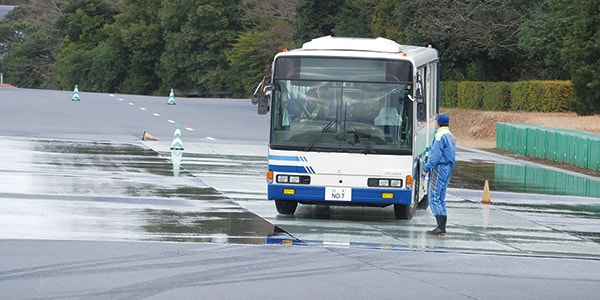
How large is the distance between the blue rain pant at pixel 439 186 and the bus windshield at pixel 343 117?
1.33 metres

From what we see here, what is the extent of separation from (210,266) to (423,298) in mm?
2733

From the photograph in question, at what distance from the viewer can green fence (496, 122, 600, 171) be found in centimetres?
3173

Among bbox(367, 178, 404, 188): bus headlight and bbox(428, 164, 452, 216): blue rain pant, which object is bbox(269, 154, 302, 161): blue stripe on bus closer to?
bbox(367, 178, 404, 188): bus headlight

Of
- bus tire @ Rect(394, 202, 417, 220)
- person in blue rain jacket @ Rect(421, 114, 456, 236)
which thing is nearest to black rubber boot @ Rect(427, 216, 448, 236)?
person in blue rain jacket @ Rect(421, 114, 456, 236)

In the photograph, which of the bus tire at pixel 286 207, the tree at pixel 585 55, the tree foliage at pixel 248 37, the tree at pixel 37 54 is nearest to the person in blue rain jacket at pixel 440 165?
the bus tire at pixel 286 207

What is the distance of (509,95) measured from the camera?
5153cm

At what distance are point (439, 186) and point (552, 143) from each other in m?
18.5

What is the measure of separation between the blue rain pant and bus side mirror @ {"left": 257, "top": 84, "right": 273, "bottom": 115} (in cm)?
295

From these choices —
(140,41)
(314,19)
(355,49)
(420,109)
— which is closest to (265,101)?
(355,49)

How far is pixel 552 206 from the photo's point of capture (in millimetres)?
22531

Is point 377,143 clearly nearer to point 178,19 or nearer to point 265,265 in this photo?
point 265,265

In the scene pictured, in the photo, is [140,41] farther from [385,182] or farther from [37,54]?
[385,182]

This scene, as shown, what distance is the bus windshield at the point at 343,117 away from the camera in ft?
59.9

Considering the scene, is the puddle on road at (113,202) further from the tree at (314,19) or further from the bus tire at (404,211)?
the tree at (314,19)
